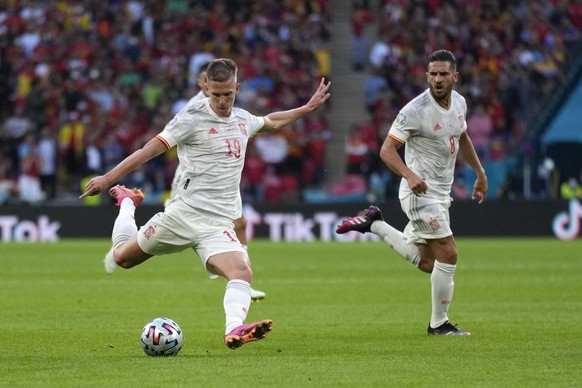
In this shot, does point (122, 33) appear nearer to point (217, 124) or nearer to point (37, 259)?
point (37, 259)

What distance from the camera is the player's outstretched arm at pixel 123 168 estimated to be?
8484mm

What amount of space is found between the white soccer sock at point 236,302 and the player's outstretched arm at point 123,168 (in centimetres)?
109

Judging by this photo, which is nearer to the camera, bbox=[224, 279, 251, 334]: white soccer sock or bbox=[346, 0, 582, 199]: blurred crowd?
bbox=[224, 279, 251, 334]: white soccer sock

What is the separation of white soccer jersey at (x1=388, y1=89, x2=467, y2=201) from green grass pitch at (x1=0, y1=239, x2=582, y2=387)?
1.34 m

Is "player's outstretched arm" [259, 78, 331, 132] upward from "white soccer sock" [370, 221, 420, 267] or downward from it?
upward

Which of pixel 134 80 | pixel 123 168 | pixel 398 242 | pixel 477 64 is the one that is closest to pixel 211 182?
pixel 123 168

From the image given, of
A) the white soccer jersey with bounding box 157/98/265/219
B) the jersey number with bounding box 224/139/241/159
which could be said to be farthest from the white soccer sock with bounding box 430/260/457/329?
the jersey number with bounding box 224/139/241/159

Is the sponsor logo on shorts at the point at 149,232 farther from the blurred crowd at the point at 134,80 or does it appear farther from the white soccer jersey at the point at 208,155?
the blurred crowd at the point at 134,80

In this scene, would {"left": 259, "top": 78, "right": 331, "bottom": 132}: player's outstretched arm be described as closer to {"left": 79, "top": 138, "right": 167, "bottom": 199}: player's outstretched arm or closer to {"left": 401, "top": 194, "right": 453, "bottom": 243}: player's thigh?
{"left": 79, "top": 138, "right": 167, "bottom": 199}: player's outstretched arm

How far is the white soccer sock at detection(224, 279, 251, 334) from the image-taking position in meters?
8.76

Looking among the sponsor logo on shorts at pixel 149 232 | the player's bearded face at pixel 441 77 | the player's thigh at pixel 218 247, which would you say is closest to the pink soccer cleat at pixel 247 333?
the player's thigh at pixel 218 247

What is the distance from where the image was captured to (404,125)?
10328 millimetres

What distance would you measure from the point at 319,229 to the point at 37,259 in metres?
7.36

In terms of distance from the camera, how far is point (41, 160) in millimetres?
27703
